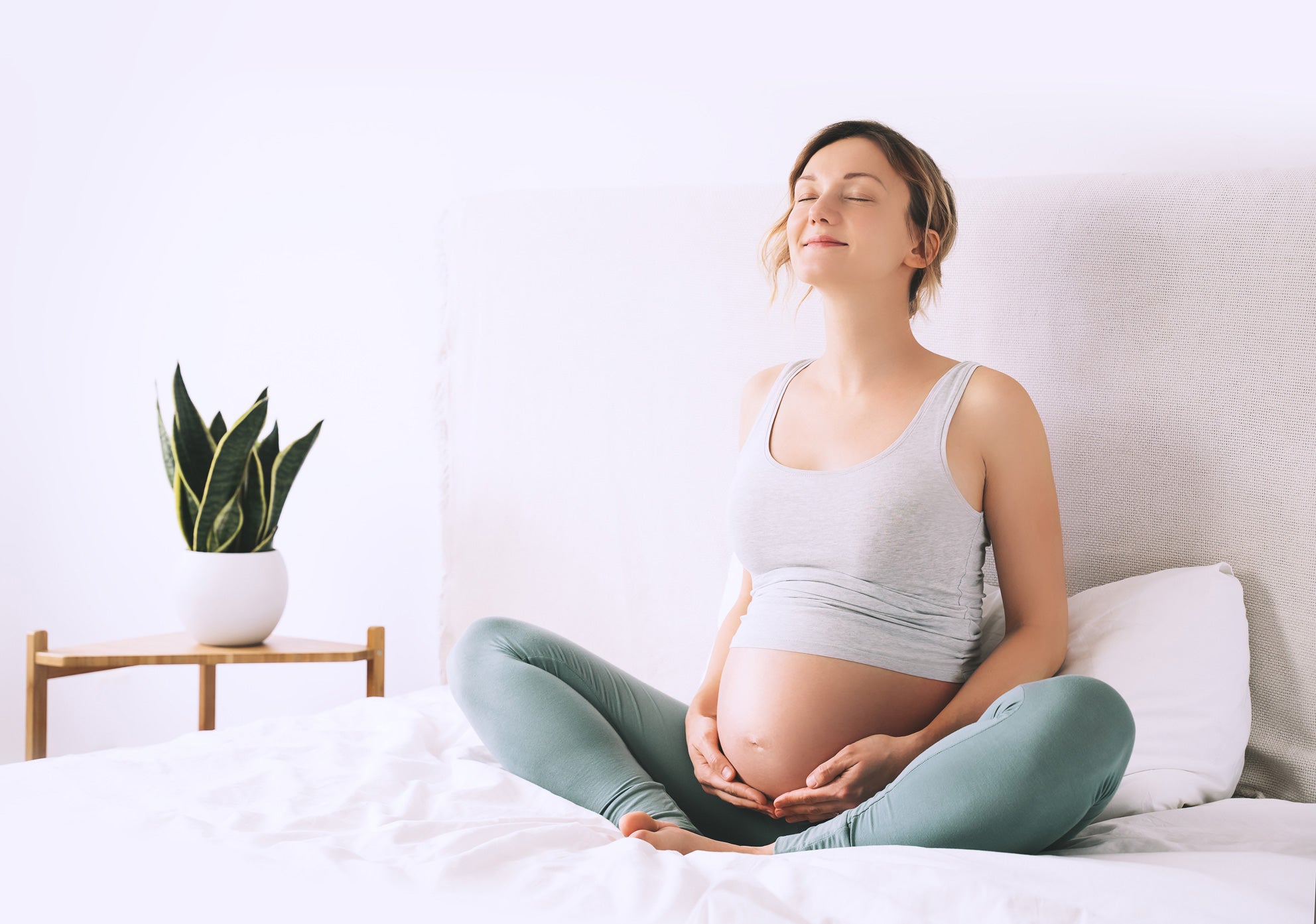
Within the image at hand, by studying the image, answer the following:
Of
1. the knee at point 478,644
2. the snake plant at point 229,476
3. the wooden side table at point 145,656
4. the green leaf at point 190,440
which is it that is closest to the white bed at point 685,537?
the knee at point 478,644

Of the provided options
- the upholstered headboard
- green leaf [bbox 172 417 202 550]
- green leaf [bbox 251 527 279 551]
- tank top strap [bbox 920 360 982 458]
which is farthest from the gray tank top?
green leaf [bbox 172 417 202 550]

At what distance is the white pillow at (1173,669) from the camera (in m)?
1.09

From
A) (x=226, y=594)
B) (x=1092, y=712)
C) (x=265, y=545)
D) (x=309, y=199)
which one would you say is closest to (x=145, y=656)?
(x=226, y=594)

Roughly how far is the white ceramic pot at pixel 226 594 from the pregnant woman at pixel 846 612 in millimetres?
771

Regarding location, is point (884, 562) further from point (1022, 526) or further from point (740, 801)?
point (740, 801)

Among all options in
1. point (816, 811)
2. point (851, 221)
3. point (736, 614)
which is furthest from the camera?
point (736, 614)

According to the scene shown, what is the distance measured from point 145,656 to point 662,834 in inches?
48.9

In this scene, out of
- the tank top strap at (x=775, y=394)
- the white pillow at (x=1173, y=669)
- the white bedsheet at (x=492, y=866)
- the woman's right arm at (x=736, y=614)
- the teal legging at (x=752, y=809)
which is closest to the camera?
the white bedsheet at (x=492, y=866)

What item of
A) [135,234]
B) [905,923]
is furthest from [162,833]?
[135,234]

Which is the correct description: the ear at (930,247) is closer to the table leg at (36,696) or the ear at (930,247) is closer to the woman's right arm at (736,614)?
the woman's right arm at (736,614)

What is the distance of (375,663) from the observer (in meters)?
1.88

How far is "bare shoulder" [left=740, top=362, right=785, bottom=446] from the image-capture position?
141 centimetres

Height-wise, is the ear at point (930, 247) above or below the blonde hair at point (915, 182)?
below

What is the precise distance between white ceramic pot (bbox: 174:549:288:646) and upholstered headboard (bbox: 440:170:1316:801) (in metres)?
0.33
